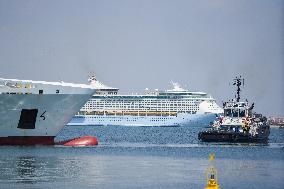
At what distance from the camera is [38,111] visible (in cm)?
5847

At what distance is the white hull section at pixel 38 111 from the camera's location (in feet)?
186

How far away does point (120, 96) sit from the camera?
163500mm

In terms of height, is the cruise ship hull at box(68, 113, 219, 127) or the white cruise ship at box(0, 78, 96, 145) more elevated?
the cruise ship hull at box(68, 113, 219, 127)

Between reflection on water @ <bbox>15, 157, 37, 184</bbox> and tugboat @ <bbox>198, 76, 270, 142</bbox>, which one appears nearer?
reflection on water @ <bbox>15, 157, 37, 184</bbox>

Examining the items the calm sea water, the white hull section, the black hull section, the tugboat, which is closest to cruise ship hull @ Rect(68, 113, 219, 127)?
the tugboat

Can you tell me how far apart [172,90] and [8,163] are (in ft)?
407

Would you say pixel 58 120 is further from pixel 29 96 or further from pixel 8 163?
pixel 8 163

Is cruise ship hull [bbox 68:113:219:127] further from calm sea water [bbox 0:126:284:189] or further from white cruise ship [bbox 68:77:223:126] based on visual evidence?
calm sea water [bbox 0:126:284:189]

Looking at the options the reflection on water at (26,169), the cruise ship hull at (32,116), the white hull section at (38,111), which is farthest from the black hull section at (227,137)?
the reflection on water at (26,169)

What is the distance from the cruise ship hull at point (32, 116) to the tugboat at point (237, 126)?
21126 millimetres

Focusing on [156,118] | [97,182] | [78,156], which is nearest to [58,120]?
[78,156]

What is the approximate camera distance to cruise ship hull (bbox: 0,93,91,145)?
56844 millimetres

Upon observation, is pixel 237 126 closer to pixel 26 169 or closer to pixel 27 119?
pixel 27 119

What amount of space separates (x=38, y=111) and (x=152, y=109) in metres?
102
